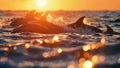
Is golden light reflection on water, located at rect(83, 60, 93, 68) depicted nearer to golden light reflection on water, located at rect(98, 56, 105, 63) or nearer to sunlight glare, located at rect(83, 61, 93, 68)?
sunlight glare, located at rect(83, 61, 93, 68)

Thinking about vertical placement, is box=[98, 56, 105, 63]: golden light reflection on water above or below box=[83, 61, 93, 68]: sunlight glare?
below

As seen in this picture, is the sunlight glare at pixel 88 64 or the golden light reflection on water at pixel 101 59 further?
the golden light reflection on water at pixel 101 59

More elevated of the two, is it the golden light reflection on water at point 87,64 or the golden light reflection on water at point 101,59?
the golden light reflection on water at point 87,64

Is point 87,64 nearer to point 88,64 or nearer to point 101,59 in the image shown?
point 88,64

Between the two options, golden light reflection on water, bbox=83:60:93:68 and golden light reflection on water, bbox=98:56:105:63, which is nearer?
golden light reflection on water, bbox=83:60:93:68

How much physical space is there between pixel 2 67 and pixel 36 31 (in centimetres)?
1087

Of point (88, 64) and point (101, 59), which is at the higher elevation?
point (88, 64)

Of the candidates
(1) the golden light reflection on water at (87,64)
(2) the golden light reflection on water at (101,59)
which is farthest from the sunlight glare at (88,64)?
(2) the golden light reflection on water at (101,59)

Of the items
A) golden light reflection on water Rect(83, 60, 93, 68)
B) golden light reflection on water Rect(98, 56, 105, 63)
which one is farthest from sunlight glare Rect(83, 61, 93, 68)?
golden light reflection on water Rect(98, 56, 105, 63)

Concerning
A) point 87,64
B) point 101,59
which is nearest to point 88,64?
point 87,64

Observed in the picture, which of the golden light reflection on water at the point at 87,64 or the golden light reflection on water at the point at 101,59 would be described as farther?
the golden light reflection on water at the point at 101,59

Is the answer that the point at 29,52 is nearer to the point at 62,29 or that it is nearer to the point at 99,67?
the point at 99,67

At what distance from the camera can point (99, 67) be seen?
946 cm

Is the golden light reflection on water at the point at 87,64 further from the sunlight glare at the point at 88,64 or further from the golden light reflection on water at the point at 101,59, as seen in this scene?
the golden light reflection on water at the point at 101,59
